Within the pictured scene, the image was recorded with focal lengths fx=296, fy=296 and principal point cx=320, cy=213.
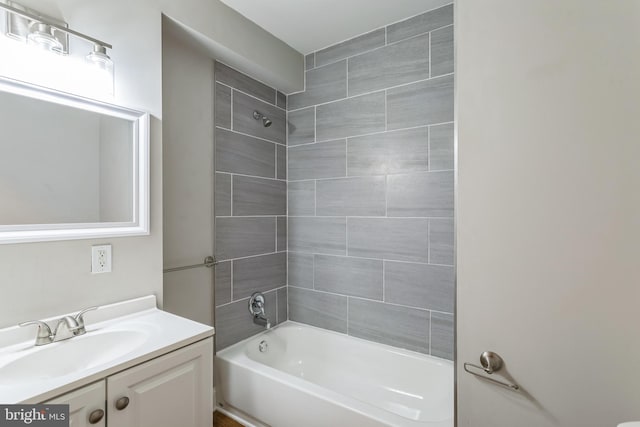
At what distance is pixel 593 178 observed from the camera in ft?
2.93

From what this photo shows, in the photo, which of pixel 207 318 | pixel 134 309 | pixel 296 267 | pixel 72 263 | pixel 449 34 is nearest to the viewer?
pixel 72 263

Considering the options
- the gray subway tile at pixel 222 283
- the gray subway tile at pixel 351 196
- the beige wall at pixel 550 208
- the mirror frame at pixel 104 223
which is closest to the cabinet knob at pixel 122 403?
the mirror frame at pixel 104 223

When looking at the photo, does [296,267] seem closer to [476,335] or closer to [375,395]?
[375,395]

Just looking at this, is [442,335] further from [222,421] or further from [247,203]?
[247,203]

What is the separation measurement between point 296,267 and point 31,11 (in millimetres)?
2171

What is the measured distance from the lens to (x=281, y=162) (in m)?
2.63

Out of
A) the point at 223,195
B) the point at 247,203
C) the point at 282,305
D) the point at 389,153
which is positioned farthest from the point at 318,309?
the point at 389,153

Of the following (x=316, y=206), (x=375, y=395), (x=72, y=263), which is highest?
(x=316, y=206)

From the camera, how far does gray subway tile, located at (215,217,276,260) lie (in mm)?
2135

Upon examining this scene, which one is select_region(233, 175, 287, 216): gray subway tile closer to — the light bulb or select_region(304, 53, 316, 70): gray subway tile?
select_region(304, 53, 316, 70): gray subway tile

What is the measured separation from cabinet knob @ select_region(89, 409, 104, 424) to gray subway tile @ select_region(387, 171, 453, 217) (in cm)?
185

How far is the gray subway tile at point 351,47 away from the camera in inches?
87.0

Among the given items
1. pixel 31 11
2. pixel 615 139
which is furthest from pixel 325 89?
pixel 615 139

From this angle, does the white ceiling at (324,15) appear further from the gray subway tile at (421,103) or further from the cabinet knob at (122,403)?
the cabinet knob at (122,403)
